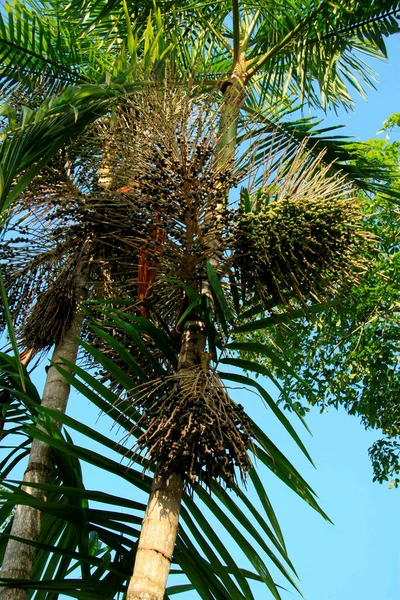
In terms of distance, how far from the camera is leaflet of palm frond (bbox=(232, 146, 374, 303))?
120 inches

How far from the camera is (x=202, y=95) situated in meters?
3.49

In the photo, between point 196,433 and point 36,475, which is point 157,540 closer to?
point 196,433

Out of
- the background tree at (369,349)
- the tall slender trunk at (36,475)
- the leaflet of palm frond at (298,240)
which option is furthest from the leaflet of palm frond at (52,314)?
the background tree at (369,349)

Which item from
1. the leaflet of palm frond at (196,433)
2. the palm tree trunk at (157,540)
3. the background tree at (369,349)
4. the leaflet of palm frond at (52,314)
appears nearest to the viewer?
the palm tree trunk at (157,540)

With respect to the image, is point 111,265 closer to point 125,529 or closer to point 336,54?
point 125,529

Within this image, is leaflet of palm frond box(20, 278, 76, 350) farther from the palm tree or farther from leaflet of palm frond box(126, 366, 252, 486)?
leaflet of palm frond box(126, 366, 252, 486)

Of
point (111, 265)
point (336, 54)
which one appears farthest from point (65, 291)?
point (336, 54)

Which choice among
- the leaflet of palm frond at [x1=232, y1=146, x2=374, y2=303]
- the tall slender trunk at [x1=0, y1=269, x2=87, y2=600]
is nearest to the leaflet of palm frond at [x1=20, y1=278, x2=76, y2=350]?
the tall slender trunk at [x1=0, y1=269, x2=87, y2=600]

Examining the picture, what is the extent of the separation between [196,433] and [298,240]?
0.83 m

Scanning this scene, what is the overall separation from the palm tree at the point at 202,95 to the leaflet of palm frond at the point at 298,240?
11 cm

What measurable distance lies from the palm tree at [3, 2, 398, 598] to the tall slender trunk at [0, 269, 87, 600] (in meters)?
0.56

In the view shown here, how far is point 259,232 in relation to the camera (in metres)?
3.06

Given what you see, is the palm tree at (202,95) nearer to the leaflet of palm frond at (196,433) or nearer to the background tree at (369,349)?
the leaflet of palm frond at (196,433)

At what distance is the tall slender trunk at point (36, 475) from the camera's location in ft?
10.3
